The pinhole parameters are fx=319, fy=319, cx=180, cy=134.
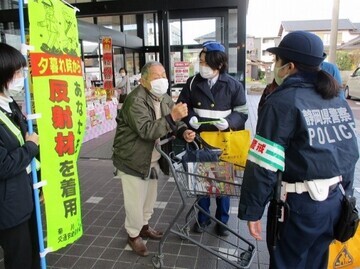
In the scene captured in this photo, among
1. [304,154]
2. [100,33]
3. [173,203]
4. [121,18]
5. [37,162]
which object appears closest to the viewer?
[304,154]

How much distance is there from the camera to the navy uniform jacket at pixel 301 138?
1.67 metres

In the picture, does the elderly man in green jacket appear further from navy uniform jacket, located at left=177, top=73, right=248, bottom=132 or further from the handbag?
the handbag

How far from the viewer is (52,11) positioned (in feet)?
Result: 6.50

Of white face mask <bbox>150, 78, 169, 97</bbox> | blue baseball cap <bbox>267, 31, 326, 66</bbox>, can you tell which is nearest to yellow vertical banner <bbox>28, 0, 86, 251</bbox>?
white face mask <bbox>150, 78, 169, 97</bbox>

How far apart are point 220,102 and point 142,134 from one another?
0.92 metres

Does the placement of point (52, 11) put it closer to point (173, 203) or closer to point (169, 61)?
point (173, 203)

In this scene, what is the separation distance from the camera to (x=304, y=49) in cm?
173

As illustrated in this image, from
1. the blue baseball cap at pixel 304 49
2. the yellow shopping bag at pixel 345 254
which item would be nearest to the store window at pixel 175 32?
the blue baseball cap at pixel 304 49

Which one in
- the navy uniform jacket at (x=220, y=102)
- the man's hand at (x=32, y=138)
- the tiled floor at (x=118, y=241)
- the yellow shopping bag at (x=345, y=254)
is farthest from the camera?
the navy uniform jacket at (x=220, y=102)

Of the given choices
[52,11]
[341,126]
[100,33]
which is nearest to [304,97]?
[341,126]

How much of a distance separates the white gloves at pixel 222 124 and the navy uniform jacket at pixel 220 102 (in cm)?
10

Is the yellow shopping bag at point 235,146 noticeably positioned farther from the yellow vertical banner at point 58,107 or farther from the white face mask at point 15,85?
the white face mask at point 15,85

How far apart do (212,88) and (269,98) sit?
54.8 inches

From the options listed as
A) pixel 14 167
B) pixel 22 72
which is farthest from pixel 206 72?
pixel 14 167
